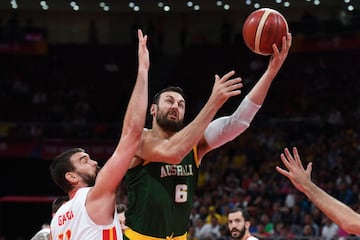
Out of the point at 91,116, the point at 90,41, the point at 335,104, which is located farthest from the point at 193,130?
the point at 90,41

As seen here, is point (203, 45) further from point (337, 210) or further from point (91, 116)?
point (337, 210)

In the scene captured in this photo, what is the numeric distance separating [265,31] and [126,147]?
148cm

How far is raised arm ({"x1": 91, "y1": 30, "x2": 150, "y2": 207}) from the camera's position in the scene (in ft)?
13.4

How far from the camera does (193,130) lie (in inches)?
171

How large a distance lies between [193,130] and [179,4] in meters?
18.0

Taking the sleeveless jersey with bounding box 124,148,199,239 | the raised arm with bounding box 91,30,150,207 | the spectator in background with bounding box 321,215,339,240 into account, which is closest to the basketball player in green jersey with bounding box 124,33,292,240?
the sleeveless jersey with bounding box 124,148,199,239

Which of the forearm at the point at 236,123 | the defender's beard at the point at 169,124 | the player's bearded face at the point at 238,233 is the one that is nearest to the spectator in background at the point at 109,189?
the defender's beard at the point at 169,124

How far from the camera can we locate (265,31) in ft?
16.3

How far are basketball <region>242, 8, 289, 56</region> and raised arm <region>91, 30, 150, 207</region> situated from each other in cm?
112

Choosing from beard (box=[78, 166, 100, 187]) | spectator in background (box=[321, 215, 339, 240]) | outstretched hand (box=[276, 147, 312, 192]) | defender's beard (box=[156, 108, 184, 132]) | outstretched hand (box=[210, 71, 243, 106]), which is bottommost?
spectator in background (box=[321, 215, 339, 240])

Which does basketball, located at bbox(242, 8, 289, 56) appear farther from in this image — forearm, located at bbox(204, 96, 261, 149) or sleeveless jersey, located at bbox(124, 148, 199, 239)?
sleeveless jersey, located at bbox(124, 148, 199, 239)

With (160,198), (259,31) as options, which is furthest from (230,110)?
(160,198)

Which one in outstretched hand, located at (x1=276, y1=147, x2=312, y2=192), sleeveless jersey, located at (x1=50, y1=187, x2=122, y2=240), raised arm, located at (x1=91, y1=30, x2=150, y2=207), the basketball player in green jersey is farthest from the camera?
the basketball player in green jersey

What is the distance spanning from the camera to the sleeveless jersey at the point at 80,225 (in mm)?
4211
